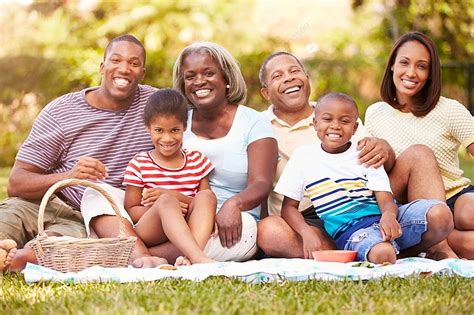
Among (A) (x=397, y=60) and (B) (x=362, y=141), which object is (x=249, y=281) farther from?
(A) (x=397, y=60)

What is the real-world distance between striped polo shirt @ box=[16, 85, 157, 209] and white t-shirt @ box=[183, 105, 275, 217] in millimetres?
359

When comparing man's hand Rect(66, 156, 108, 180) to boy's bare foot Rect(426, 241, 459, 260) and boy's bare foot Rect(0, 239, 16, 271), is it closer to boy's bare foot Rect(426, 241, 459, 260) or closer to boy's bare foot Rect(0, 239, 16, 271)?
boy's bare foot Rect(0, 239, 16, 271)

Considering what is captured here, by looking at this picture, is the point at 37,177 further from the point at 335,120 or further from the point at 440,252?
the point at 440,252

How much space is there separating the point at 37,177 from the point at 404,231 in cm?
212

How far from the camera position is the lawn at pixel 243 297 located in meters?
3.37

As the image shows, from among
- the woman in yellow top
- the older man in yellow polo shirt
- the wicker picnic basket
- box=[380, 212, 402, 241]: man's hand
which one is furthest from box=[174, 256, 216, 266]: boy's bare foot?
the woman in yellow top

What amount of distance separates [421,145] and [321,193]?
0.64m

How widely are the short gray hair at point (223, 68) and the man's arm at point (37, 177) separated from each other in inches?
32.7

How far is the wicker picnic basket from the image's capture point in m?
4.26

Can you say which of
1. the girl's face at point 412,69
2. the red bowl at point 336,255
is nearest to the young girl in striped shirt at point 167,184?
the red bowl at point 336,255

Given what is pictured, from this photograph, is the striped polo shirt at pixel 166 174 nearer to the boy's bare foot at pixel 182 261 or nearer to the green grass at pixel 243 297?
the boy's bare foot at pixel 182 261

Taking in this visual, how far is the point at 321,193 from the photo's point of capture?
4.83 meters

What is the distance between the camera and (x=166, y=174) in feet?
16.1

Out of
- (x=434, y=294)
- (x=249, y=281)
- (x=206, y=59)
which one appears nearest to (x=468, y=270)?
(x=434, y=294)
